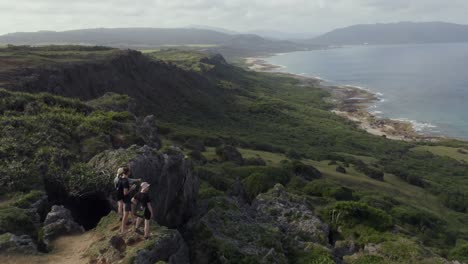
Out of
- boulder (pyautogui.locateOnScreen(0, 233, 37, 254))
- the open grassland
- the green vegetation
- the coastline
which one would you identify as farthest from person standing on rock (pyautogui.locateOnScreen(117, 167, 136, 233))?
the coastline

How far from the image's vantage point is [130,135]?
33.7m

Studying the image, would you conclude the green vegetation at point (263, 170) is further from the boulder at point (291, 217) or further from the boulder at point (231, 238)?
the boulder at point (291, 217)

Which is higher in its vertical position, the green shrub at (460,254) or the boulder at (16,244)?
the boulder at (16,244)

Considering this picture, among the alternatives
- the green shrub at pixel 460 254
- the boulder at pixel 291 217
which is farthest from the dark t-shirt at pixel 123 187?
the green shrub at pixel 460 254

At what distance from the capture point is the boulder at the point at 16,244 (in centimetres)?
1717

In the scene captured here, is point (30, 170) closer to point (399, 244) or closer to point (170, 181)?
point (170, 181)

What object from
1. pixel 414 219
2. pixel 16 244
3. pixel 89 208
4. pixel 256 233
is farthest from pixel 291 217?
pixel 414 219

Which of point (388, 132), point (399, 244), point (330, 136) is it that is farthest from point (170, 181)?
point (388, 132)

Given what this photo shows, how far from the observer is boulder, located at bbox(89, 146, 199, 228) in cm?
2255

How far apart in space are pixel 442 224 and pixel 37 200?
134 ft

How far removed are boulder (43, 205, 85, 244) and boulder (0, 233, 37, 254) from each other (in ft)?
3.35

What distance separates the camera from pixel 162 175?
77.3ft

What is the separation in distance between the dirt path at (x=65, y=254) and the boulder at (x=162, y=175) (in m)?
3.56

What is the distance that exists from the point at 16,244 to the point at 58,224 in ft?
7.74
